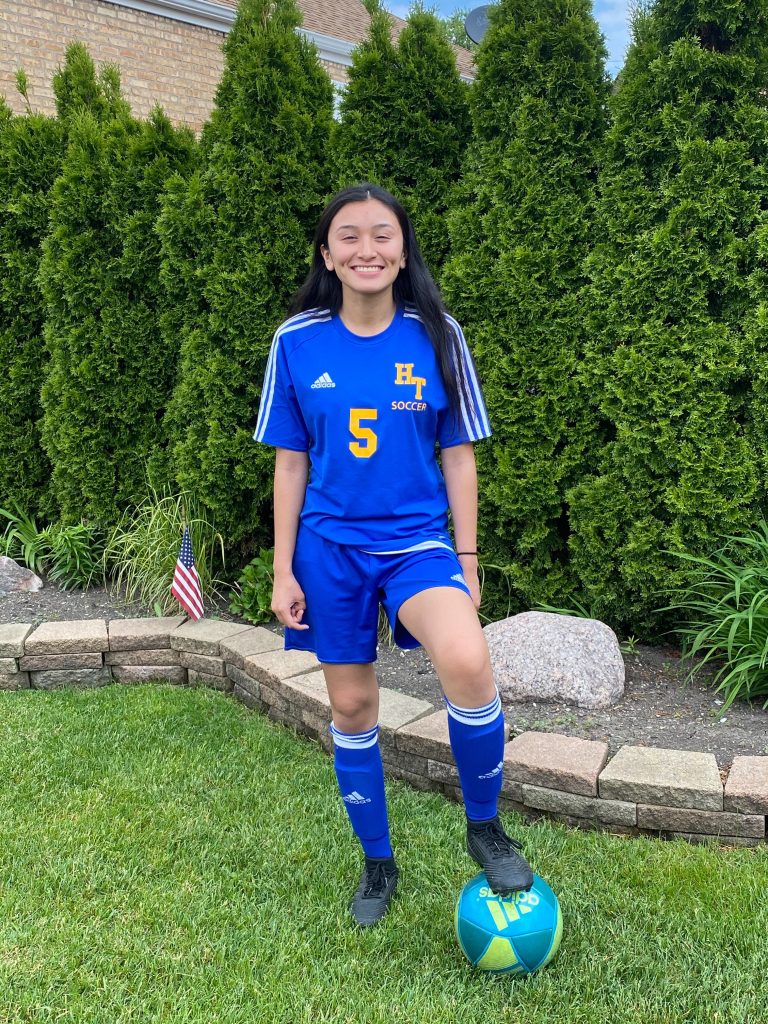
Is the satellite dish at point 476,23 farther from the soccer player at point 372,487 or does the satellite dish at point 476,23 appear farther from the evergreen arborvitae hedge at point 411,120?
the soccer player at point 372,487

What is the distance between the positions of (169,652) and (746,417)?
311cm

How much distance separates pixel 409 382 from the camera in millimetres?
2307

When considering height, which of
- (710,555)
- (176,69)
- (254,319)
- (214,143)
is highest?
(176,69)

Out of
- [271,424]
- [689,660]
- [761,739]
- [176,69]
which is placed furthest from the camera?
[176,69]

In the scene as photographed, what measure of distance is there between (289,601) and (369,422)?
566 millimetres

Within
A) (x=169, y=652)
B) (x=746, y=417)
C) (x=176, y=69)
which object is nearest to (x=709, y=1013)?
(x=746, y=417)

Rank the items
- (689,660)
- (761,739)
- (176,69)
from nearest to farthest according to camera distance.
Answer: (761,739), (689,660), (176,69)

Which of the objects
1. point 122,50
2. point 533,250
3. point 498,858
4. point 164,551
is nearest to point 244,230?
point 533,250

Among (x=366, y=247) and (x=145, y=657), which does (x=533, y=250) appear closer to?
(x=366, y=247)

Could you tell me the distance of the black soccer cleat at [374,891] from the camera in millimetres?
2420

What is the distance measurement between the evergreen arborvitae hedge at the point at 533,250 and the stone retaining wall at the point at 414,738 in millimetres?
1227

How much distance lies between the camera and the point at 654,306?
374cm

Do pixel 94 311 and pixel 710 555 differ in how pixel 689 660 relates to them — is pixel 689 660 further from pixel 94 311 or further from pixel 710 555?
pixel 94 311

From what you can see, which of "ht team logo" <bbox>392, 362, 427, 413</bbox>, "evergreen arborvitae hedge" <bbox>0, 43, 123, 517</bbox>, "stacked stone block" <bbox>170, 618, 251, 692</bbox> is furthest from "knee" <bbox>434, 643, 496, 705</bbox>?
"evergreen arborvitae hedge" <bbox>0, 43, 123, 517</bbox>
